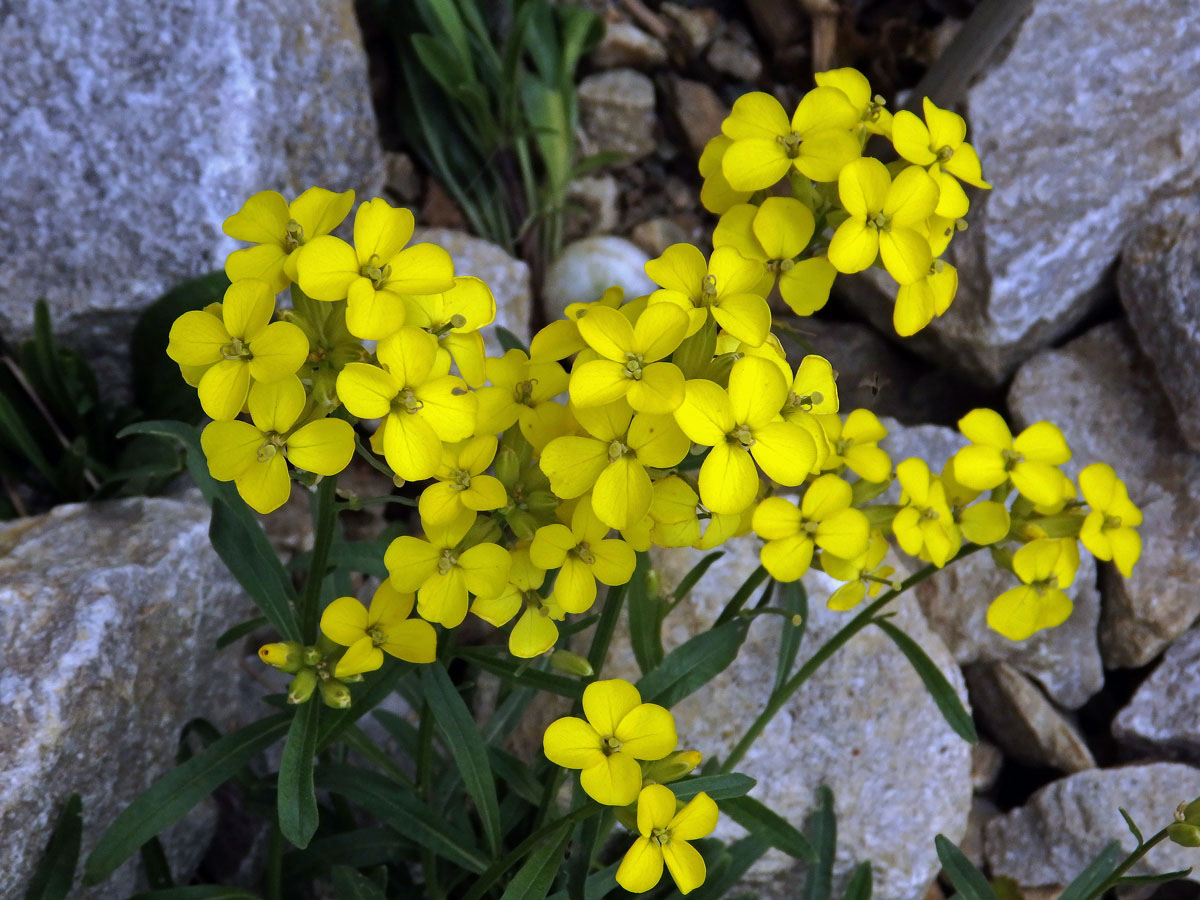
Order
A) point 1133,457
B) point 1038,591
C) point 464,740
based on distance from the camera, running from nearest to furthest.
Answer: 1. point 464,740
2. point 1038,591
3. point 1133,457

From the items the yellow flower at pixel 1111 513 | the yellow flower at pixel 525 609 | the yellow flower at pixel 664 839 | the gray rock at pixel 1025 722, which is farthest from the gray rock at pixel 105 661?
the gray rock at pixel 1025 722

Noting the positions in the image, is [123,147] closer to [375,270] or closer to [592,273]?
[592,273]

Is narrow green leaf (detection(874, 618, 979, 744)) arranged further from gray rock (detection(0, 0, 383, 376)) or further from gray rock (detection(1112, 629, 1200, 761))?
gray rock (detection(0, 0, 383, 376))

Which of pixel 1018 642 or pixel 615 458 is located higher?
pixel 615 458

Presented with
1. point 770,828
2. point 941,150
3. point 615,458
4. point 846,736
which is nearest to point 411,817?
point 770,828

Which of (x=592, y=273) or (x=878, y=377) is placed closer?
(x=878, y=377)

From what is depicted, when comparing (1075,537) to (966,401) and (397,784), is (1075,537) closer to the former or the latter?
(397,784)
